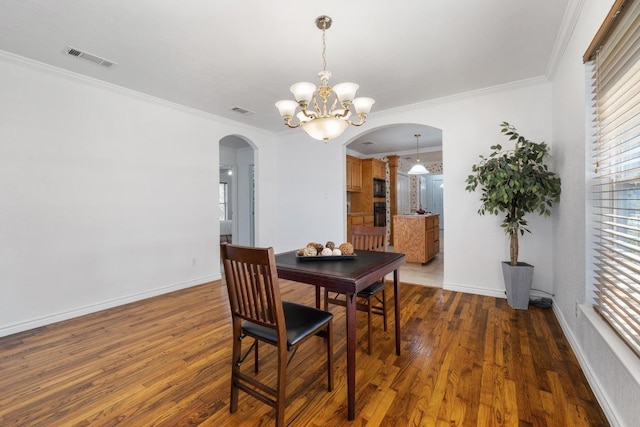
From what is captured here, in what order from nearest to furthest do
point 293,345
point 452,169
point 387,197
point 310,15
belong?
point 293,345 → point 310,15 → point 452,169 → point 387,197

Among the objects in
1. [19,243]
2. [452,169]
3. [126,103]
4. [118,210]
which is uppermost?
[126,103]

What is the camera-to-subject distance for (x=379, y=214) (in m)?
7.32

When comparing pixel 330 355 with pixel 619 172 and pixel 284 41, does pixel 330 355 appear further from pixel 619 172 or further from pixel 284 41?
pixel 284 41

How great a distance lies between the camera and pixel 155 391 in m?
1.78

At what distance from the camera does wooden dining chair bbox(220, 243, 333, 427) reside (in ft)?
4.51

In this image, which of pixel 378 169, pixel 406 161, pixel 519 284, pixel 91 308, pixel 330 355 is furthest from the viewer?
pixel 406 161

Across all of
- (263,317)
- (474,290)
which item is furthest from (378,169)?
(263,317)

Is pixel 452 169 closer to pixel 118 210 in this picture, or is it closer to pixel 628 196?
pixel 628 196

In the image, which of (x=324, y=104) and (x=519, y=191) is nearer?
(x=324, y=104)

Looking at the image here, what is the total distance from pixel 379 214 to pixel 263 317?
243 inches

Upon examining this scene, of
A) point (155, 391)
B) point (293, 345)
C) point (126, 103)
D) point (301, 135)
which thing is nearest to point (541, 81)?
point (301, 135)

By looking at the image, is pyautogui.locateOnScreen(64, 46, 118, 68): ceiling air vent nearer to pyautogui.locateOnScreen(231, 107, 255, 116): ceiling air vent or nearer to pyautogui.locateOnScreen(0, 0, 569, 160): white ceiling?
pyautogui.locateOnScreen(0, 0, 569, 160): white ceiling

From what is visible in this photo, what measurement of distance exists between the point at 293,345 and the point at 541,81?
3823mm

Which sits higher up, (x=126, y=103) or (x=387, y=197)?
(x=126, y=103)
